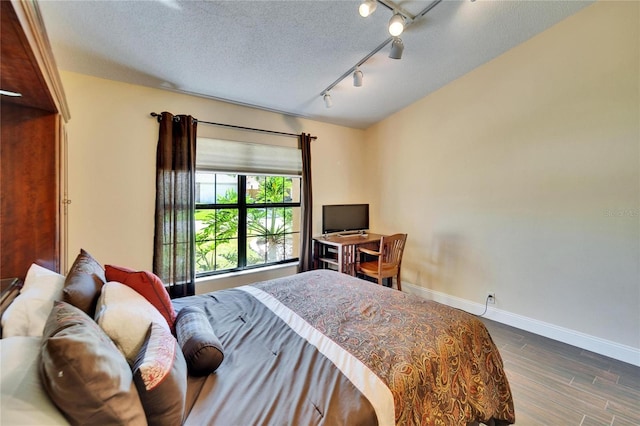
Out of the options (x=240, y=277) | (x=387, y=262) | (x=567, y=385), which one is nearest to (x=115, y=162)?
(x=240, y=277)

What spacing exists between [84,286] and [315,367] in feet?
3.26

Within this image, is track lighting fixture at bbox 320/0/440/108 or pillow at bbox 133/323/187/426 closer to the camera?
pillow at bbox 133/323/187/426

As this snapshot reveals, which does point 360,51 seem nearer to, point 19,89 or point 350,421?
point 19,89

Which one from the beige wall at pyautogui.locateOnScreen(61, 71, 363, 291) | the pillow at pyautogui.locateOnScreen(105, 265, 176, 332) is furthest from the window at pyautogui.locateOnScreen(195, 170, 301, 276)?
the pillow at pyautogui.locateOnScreen(105, 265, 176, 332)

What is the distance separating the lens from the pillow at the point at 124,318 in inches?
37.4

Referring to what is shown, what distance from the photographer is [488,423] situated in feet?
4.34

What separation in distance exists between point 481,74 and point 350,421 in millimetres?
3520

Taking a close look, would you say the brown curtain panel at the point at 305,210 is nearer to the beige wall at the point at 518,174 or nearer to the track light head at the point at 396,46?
the beige wall at the point at 518,174

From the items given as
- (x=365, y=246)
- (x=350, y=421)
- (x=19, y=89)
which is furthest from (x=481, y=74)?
(x=19, y=89)

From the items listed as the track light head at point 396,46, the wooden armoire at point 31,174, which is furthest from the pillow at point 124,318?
the track light head at point 396,46

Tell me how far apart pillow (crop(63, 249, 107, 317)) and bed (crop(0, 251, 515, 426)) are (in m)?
0.06

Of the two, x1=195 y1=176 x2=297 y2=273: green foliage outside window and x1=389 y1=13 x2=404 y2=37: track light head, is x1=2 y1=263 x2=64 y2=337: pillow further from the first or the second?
x1=389 y1=13 x2=404 y2=37: track light head

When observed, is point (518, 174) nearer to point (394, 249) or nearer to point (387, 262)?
point (394, 249)

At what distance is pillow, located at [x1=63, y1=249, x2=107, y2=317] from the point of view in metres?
1.04
